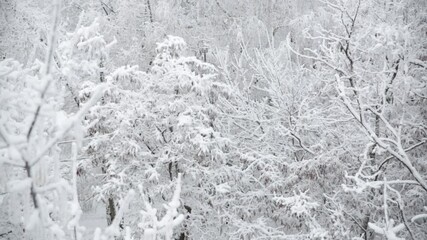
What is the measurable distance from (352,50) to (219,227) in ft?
16.0

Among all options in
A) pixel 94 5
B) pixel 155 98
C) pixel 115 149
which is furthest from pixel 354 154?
pixel 94 5

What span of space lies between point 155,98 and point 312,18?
4.96 meters

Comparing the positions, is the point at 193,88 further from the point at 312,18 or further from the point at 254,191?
the point at 312,18

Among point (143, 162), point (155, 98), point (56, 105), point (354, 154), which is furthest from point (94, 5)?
point (56, 105)

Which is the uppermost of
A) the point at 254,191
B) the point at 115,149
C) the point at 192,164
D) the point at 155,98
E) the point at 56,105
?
the point at 56,105

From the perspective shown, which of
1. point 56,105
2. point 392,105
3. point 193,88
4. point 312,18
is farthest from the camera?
point 312,18

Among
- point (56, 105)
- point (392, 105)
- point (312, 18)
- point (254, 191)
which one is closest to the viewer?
point (56, 105)

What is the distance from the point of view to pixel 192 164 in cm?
741

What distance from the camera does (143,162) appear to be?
7.20 m

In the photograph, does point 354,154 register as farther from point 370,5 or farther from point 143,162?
point 143,162

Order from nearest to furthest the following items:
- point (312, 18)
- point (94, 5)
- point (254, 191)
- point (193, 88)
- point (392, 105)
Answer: point (392, 105)
point (193, 88)
point (254, 191)
point (312, 18)
point (94, 5)

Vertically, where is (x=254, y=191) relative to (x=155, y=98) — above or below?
below

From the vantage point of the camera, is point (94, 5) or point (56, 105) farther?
point (94, 5)

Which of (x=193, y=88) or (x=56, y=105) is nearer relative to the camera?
(x=56, y=105)
